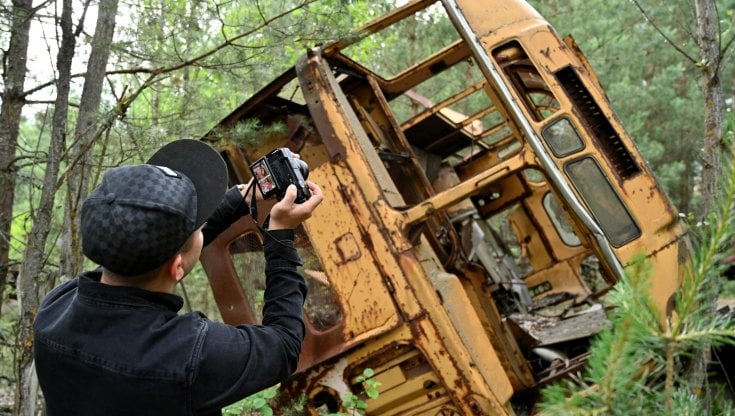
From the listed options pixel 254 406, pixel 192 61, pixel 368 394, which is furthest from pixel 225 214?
pixel 192 61

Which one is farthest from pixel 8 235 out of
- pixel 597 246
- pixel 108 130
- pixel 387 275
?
pixel 597 246

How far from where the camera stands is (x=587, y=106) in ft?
12.3

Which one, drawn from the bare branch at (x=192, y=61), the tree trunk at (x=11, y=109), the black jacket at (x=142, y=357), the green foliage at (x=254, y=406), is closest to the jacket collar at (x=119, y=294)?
the black jacket at (x=142, y=357)

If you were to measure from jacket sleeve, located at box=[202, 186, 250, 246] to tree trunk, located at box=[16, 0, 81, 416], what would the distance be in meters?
1.69

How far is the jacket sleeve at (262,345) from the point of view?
55.9 inches

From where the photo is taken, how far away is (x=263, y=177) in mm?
1945

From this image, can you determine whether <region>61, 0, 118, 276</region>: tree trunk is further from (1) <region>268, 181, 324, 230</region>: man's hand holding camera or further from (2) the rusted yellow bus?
A: (1) <region>268, 181, 324, 230</region>: man's hand holding camera

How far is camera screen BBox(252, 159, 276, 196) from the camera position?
1.91 m

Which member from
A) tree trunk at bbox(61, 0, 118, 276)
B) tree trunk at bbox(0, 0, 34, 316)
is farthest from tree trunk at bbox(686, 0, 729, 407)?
tree trunk at bbox(0, 0, 34, 316)

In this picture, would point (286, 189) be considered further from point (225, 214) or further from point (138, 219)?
point (138, 219)

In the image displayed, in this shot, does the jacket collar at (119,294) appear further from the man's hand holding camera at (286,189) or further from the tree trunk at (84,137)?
the tree trunk at (84,137)

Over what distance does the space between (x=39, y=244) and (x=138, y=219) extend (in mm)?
2367

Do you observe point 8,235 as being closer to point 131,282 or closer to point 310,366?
point 310,366

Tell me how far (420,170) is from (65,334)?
4.02 m
